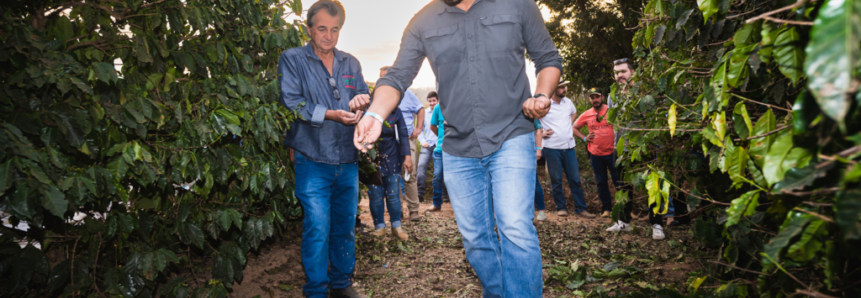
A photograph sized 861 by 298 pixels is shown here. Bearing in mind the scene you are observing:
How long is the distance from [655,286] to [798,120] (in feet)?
9.02

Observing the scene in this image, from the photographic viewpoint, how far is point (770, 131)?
1030mm

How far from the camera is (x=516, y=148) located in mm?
2145

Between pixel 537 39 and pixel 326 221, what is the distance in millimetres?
1799

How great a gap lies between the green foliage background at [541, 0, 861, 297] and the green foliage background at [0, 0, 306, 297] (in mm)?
2293

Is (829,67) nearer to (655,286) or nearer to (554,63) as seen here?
(554,63)

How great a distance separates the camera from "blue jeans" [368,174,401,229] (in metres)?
5.09

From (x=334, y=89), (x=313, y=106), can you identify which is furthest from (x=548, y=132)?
(x=313, y=106)

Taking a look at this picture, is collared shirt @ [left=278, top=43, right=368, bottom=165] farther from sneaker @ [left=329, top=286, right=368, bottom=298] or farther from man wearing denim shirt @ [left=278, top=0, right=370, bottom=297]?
sneaker @ [left=329, top=286, right=368, bottom=298]

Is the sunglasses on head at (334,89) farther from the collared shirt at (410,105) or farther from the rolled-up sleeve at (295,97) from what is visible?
the collared shirt at (410,105)

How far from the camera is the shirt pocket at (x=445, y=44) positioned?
2277 mm

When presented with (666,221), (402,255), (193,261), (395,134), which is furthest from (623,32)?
(193,261)

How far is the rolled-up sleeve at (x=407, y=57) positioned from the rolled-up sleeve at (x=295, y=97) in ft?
2.20

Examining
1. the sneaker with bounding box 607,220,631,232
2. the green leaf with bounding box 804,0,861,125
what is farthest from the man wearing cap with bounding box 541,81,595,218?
the green leaf with bounding box 804,0,861,125

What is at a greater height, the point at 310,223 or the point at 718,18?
the point at 718,18
